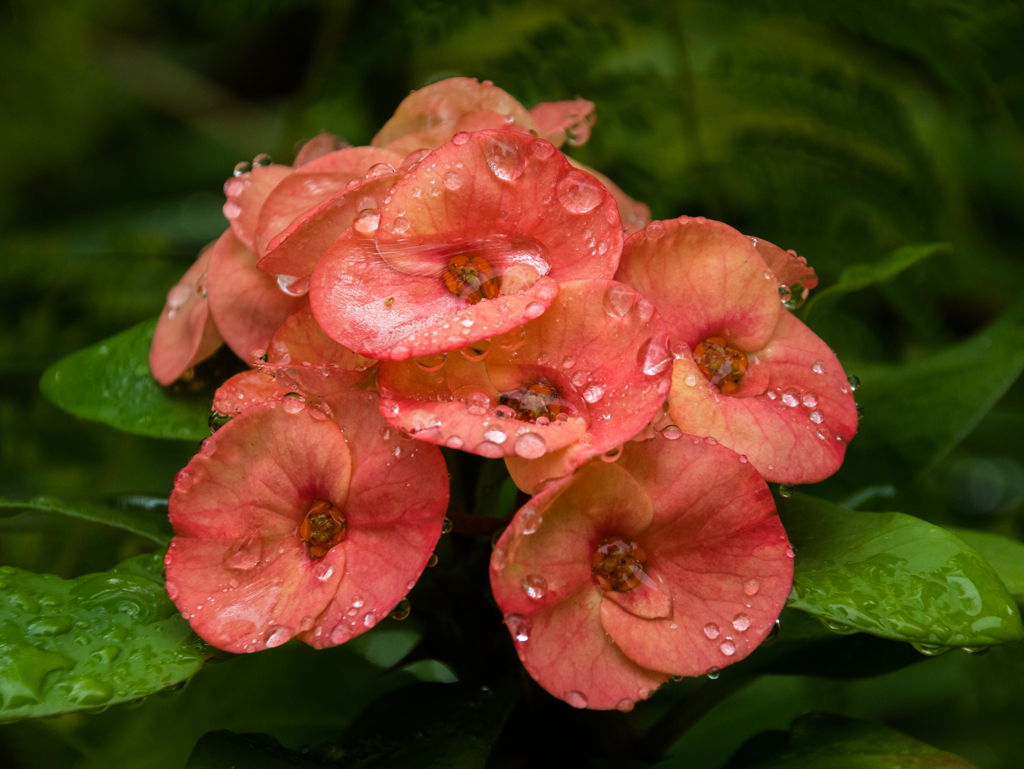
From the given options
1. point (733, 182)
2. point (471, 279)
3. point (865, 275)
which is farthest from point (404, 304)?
point (733, 182)

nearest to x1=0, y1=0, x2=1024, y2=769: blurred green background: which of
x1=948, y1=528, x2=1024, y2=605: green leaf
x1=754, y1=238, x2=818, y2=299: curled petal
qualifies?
x1=948, y1=528, x2=1024, y2=605: green leaf

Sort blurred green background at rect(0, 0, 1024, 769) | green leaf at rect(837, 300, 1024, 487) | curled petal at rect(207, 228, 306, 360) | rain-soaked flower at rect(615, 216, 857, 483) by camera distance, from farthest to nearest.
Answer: blurred green background at rect(0, 0, 1024, 769)
green leaf at rect(837, 300, 1024, 487)
curled petal at rect(207, 228, 306, 360)
rain-soaked flower at rect(615, 216, 857, 483)

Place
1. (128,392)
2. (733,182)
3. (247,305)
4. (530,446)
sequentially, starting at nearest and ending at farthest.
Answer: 1. (530,446)
2. (247,305)
3. (128,392)
4. (733,182)

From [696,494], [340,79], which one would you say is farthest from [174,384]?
[340,79]

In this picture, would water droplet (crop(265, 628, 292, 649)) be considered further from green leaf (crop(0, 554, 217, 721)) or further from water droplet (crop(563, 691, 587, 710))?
water droplet (crop(563, 691, 587, 710))

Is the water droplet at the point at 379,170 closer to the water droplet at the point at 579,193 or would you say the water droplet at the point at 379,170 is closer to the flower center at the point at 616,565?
the water droplet at the point at 579,193

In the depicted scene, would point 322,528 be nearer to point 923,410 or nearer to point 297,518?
point 297,518

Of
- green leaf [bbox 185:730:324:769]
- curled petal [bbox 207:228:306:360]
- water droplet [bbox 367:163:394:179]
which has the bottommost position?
green leaf [bbox 185:730:324:769]
